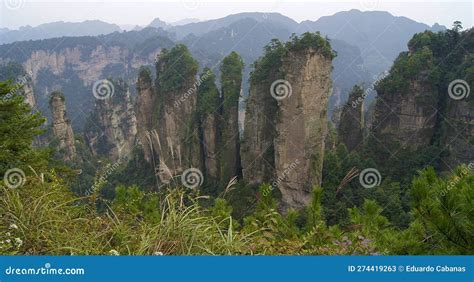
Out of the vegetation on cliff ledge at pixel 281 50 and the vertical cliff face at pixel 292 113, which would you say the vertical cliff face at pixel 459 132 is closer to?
the vertical cliff face at pixel 292 113

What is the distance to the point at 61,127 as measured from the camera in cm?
3859

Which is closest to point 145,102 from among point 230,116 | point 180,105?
point 180,105

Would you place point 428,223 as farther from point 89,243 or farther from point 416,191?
point 89,243

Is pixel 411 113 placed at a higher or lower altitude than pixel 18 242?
lower

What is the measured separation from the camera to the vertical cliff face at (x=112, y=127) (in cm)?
5262

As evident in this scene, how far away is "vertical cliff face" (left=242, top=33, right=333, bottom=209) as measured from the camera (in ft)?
68.3

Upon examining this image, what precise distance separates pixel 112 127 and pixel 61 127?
1423 centimetres

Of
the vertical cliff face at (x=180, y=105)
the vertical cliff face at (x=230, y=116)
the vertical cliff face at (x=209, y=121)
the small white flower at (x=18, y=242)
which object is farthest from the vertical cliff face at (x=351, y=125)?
the small white flower at (x=18, y=242)

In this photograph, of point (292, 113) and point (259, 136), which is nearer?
point (292, 113)

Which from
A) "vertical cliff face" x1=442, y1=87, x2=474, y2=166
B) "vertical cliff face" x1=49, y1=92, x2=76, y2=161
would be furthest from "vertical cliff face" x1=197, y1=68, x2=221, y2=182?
"vertical cliff face" x1=49, y1=92, x2=76, y2=161

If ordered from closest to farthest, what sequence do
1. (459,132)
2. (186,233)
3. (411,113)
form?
(186,233) < (459,132) < (411,113)

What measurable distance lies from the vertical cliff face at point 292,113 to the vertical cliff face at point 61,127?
21.5 m

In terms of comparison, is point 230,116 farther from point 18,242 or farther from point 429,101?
point 18,242

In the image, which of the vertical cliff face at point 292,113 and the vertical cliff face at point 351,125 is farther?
the vertical cliff face at point 351,125
